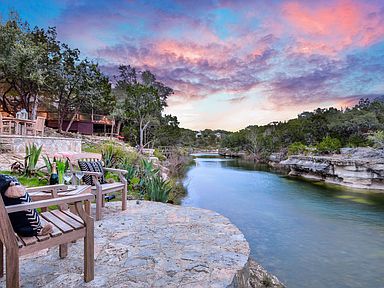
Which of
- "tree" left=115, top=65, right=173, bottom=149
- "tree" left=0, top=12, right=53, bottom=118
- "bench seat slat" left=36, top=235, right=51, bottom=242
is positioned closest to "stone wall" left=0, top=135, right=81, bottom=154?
"tree" left=0, top=12, right=53, bottom=118

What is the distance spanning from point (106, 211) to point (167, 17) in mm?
9356

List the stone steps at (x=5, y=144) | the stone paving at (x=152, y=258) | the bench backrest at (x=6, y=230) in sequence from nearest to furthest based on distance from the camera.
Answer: the bench backrest at (x=6, y=230) → the stone paving at (x=152, y=258) → the stone steps at (x=5, y=144)

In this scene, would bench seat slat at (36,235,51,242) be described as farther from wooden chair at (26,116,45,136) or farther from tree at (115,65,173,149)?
tree at (115,65,173,149)

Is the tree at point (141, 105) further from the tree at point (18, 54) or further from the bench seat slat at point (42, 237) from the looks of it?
the bench seat slat at point (42, 237)

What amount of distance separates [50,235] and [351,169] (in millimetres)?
18420

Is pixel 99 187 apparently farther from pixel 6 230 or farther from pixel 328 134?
pixel 328 134

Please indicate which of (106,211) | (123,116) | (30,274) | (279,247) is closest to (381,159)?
(279,247)

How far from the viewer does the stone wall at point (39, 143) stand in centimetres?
841

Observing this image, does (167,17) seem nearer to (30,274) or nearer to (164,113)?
(30,274)

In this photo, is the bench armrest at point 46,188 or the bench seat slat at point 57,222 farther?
the bench armrest at point 46,188

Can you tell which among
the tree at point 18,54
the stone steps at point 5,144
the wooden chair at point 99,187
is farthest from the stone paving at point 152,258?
the tree at point 18,54

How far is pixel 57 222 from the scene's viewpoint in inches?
77.8

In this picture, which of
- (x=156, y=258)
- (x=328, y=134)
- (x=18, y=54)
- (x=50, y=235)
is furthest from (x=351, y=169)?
(x=18, y=54)

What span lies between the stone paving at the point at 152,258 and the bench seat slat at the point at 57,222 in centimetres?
47
